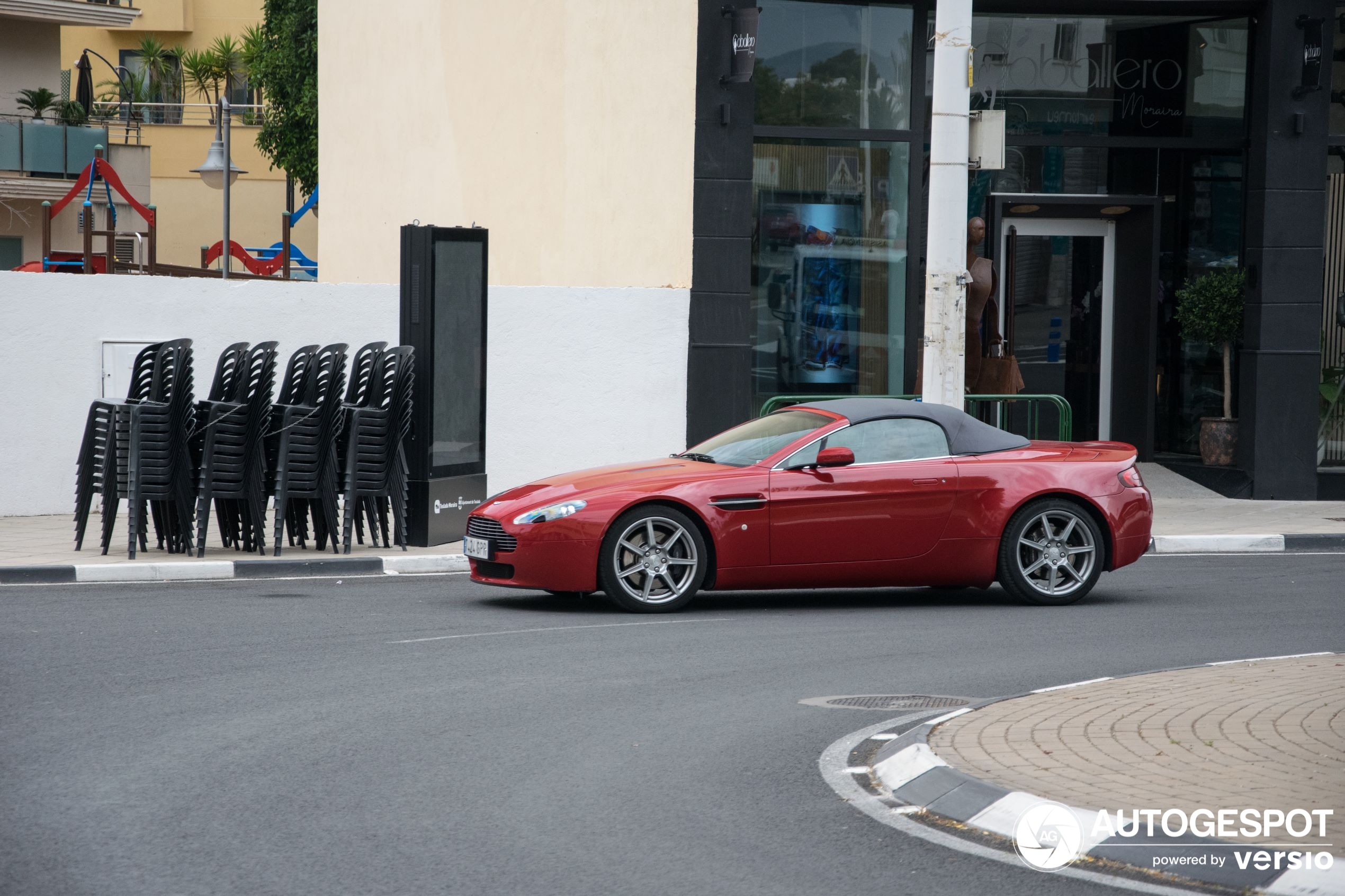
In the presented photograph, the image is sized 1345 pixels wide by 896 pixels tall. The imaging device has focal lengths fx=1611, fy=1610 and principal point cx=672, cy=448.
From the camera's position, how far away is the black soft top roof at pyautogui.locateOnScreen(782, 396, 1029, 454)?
35.4ft

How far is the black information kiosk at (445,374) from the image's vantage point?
13.2 m

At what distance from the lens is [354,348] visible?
53.5ft

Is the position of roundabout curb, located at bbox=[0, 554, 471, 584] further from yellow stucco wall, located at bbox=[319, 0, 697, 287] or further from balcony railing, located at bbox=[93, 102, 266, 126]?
balcony railing, located at bbox=[93, 102, 266, 126]

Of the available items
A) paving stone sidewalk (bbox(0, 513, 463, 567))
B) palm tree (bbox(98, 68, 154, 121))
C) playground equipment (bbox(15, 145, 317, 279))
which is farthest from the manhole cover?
palm tree (bbox(98, 68, 154, 121))

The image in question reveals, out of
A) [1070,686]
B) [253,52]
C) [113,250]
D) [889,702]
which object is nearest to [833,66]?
[113,250]

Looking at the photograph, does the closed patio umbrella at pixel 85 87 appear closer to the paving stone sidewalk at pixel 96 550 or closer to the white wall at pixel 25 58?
the white wall at pixel 25 58

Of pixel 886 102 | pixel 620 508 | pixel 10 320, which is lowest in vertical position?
pixel 620 508

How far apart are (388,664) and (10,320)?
869 cm

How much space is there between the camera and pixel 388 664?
27.2ft

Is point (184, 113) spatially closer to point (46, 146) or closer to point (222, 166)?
point (46, 146)

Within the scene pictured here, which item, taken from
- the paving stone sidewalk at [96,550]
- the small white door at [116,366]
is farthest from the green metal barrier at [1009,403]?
the small white door at [116,366]

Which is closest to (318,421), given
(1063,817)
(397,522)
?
(397,522)

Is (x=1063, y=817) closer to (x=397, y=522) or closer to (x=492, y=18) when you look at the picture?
(x=397, y=522)

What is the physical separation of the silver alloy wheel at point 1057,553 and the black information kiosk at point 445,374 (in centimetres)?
502
